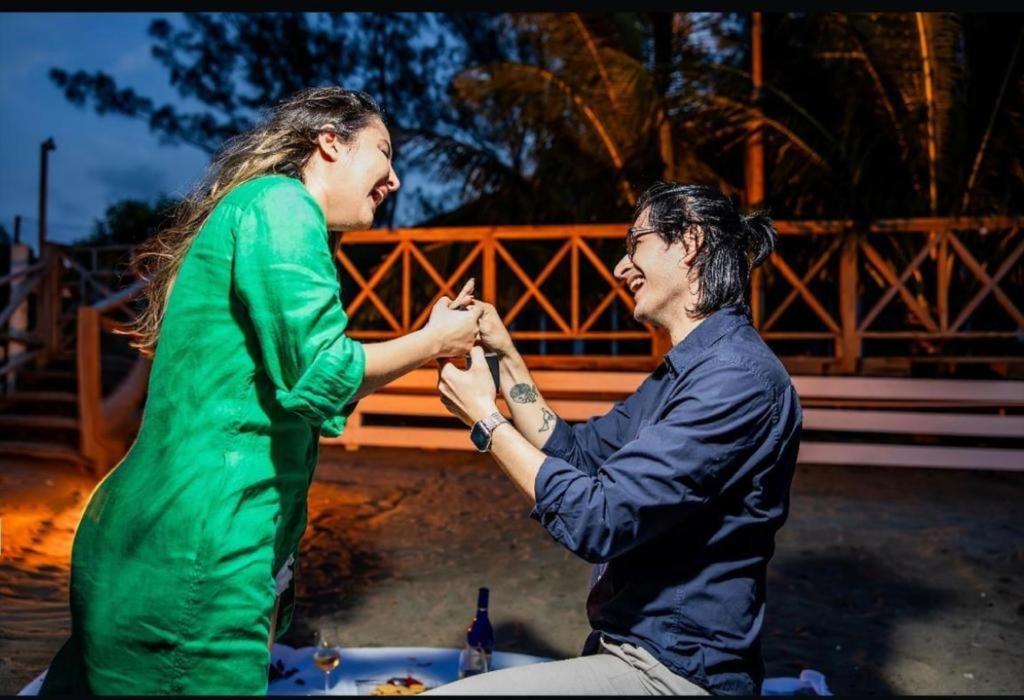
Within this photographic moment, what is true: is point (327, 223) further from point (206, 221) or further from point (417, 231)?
point (417, 231)

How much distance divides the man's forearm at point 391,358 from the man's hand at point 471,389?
9.3 inches

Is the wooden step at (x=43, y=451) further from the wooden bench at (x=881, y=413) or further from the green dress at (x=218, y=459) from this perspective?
the green dress at (x=218, y=459)

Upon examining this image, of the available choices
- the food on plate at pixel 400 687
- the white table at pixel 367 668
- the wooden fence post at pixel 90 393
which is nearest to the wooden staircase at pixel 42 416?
the wooden fence post at pixel 90 393

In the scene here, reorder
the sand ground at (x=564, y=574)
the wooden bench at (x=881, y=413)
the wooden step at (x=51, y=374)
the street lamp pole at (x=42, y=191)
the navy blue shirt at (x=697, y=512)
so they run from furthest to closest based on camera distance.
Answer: the street lamp pole at (x=42, y=191), the wooden step at (x=51, y=374), the wooden bench at (x=881, y=413), the sand ground at (x=564, y=574), the navy blue shirt at (x=697, y=512)

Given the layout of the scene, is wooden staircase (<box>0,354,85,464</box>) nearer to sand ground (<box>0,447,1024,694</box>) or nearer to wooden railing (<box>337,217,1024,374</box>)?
sand ground (<box>0,447,1024,694</box>)

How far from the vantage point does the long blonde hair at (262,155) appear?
1.78 metres

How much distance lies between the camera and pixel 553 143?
11594mm

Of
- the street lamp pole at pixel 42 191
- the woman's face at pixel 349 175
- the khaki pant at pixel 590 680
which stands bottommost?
the khaki pant at pixel 590 680

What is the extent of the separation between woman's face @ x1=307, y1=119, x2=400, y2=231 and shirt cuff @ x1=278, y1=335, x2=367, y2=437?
1.24ft

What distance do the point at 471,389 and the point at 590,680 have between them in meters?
0.68

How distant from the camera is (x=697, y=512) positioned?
1.83 m

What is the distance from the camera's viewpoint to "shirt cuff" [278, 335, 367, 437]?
148 centimetres

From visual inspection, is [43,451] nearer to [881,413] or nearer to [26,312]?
[26,312]

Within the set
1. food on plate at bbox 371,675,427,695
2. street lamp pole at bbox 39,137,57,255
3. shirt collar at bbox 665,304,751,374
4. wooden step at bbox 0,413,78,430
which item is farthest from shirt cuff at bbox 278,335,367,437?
street lamp pole at bbox 39,137,57,255
